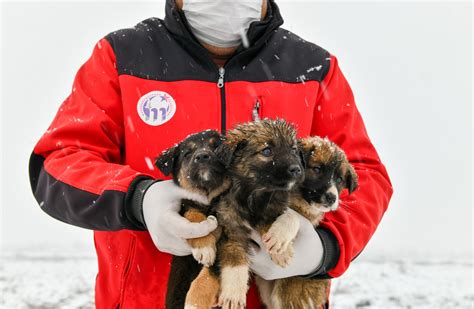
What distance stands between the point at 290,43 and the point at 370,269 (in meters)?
7.49

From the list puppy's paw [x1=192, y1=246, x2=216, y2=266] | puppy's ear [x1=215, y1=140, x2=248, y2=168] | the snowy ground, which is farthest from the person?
the snowy ground

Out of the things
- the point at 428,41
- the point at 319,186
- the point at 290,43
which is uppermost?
the point at 290,43

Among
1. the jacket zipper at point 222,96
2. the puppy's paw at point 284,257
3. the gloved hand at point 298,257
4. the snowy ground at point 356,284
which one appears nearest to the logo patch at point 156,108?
the jacket zipper at point 222,96

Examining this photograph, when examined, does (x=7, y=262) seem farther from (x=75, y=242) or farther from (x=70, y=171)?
(x=70, y=171)

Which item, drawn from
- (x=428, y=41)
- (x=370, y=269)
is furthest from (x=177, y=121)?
(x=428, y=41)

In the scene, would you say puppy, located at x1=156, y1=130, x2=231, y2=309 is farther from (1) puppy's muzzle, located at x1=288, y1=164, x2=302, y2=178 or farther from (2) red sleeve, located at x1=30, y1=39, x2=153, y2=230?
(1) puppy's muzzle, located at x1=288, y1=164, x2=302, y2=178

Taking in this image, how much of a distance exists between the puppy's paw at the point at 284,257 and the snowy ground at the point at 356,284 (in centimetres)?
518

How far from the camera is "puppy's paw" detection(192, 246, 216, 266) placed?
262 centimetres

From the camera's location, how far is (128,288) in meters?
3.13

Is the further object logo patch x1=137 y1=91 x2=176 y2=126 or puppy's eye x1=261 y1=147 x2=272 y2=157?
logo patch x1=137 y1=91 x2=176 y2=126

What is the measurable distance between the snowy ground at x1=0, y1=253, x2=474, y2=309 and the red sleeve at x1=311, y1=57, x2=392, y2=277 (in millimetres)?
4601

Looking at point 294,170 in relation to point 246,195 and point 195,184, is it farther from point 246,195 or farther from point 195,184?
point 195,184

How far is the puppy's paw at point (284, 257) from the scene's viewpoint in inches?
106

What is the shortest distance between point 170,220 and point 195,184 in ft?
0.74
